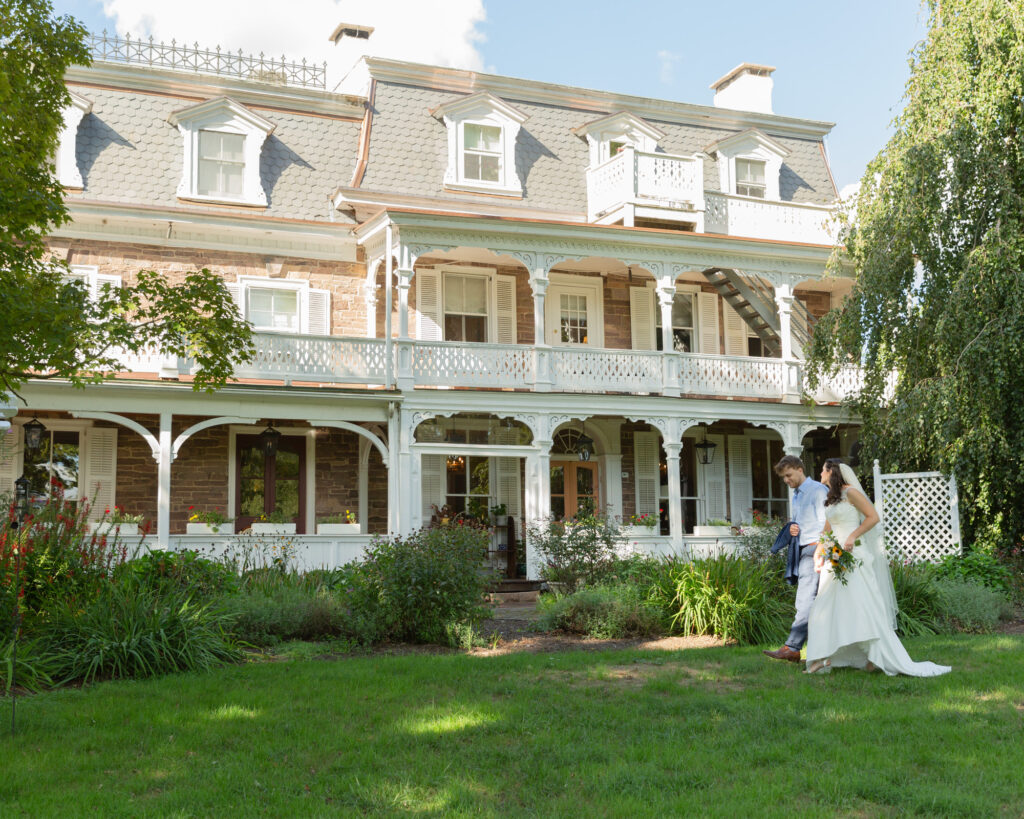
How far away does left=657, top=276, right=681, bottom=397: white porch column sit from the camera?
18188mm

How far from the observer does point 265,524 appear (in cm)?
1593

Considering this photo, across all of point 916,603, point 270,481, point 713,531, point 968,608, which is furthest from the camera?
point 713,531

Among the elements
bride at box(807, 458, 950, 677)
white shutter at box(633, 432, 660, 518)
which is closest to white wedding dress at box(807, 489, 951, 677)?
bride at box(807, 458, 950, 677)

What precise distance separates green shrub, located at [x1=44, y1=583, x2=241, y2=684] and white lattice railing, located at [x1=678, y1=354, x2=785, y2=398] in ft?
37.2

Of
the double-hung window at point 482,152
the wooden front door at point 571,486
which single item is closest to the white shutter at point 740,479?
the wooden front door at point 571,486

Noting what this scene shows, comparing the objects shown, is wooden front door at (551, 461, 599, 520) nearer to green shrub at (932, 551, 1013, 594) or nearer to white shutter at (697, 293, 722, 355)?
white shutter at (697, 293, 722, 355)

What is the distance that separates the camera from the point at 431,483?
18641mm

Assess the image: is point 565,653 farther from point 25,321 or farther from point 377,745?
point 25,321

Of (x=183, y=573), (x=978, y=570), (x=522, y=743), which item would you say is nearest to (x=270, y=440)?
(x=183, y=573)

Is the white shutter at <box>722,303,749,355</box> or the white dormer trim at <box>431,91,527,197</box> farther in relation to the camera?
the white shutter at <box>722,303,749,355</box>

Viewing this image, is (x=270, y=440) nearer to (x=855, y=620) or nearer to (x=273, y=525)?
(x=273, y=525)

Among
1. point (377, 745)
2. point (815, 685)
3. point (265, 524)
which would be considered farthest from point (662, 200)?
point (377, 745)

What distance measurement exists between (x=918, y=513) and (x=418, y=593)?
8327 mm

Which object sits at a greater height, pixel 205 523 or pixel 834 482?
pixel 834 482
